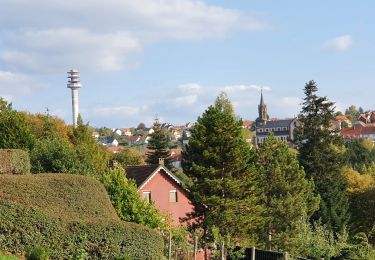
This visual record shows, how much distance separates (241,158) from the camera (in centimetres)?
3309

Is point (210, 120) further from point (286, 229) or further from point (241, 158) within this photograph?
point (286, 229)

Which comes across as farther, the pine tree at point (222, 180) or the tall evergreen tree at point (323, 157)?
the tall evergreen tree at point (323, 157)

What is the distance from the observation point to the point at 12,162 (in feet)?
74.2

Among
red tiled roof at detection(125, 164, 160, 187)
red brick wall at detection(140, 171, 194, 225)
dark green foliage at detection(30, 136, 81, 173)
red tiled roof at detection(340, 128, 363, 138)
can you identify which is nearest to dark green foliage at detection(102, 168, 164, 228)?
dark green foliage at detection(30, 136, 81, 173)

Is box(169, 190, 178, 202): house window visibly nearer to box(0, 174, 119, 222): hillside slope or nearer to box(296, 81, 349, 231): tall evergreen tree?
box(296, 81, 349, 231): tall evergreen tree

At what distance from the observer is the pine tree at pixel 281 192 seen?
118 ft

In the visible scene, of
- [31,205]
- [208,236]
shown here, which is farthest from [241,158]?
[31,205]

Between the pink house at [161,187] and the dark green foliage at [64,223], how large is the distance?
1995 cm

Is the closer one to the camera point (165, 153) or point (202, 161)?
point (202, 161)

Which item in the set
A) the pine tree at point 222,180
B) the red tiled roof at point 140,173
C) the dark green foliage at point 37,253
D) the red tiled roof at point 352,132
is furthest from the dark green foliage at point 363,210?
the red tiled roof at point 352,132

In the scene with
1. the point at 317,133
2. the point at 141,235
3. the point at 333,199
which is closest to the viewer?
the point at 141,235

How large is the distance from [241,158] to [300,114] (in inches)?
686

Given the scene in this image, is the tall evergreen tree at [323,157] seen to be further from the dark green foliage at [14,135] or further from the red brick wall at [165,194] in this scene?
the dark green foliage at [14,135]

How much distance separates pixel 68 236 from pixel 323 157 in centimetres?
3123
